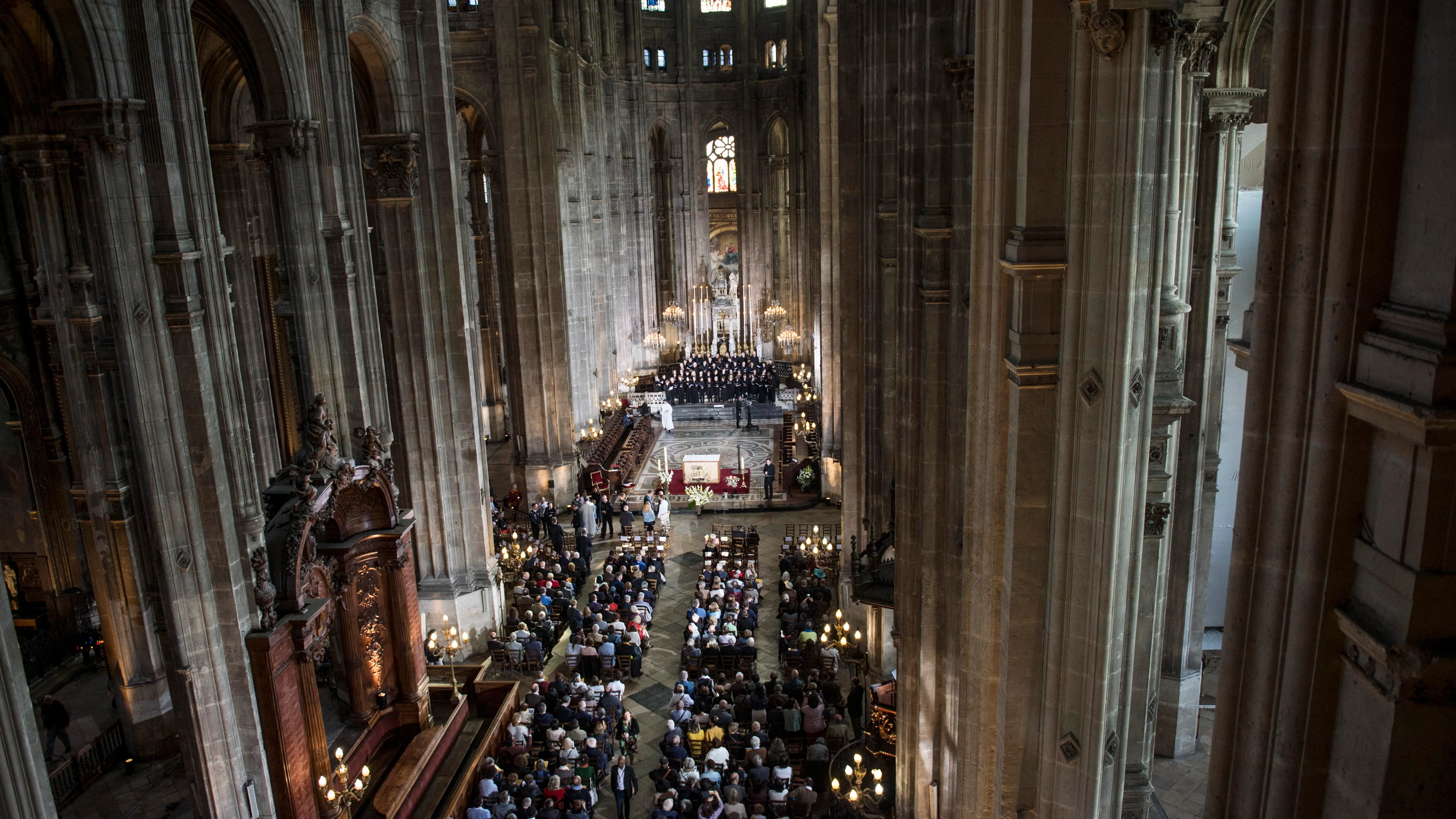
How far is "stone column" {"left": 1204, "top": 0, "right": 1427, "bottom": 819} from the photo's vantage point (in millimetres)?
3557

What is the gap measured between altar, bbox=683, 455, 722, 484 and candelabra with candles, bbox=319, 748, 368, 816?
18.3 m

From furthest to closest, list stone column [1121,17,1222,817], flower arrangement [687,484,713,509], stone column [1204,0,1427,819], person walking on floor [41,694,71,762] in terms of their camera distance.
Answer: flower arrangement [687,484,713,509], person walking on floor [41,694,71,762], stone column [1121,17,1222,817], stone column [1204,0,1427,819]

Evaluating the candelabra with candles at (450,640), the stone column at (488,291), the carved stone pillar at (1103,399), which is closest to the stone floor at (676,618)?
the candelabra with candles at (450,640)

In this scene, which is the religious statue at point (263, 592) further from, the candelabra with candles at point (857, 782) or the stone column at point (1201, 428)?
the stone column at point (1201, 428)

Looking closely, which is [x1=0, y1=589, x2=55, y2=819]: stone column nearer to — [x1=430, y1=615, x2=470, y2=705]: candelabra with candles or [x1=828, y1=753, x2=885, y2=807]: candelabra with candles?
[x1=828, y1=753, x2=885, y2=807]: candelabra with candles

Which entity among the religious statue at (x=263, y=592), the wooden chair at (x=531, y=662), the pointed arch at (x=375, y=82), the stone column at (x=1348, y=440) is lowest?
the wooden chair at (x=531, y=662)

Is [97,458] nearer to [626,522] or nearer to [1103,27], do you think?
[626,522]

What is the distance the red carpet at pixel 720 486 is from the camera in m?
33.1

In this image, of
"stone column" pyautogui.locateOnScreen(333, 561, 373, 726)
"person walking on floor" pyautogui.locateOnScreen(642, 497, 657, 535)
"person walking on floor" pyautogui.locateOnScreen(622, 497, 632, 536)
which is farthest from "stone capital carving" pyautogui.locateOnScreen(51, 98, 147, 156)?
"person walking on floor" pyautogui.locateOnScreen(642, 497, 657, 535)

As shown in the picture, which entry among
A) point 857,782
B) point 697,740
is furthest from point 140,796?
point 857,782

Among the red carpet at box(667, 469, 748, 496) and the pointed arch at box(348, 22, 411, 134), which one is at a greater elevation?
the pointed arch at box(348, 22, 411, 134)

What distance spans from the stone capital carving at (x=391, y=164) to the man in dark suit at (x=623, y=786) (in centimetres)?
1242

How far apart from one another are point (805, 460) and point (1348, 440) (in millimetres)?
30238

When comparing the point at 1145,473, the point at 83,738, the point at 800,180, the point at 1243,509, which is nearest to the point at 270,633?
the point at 83,738
